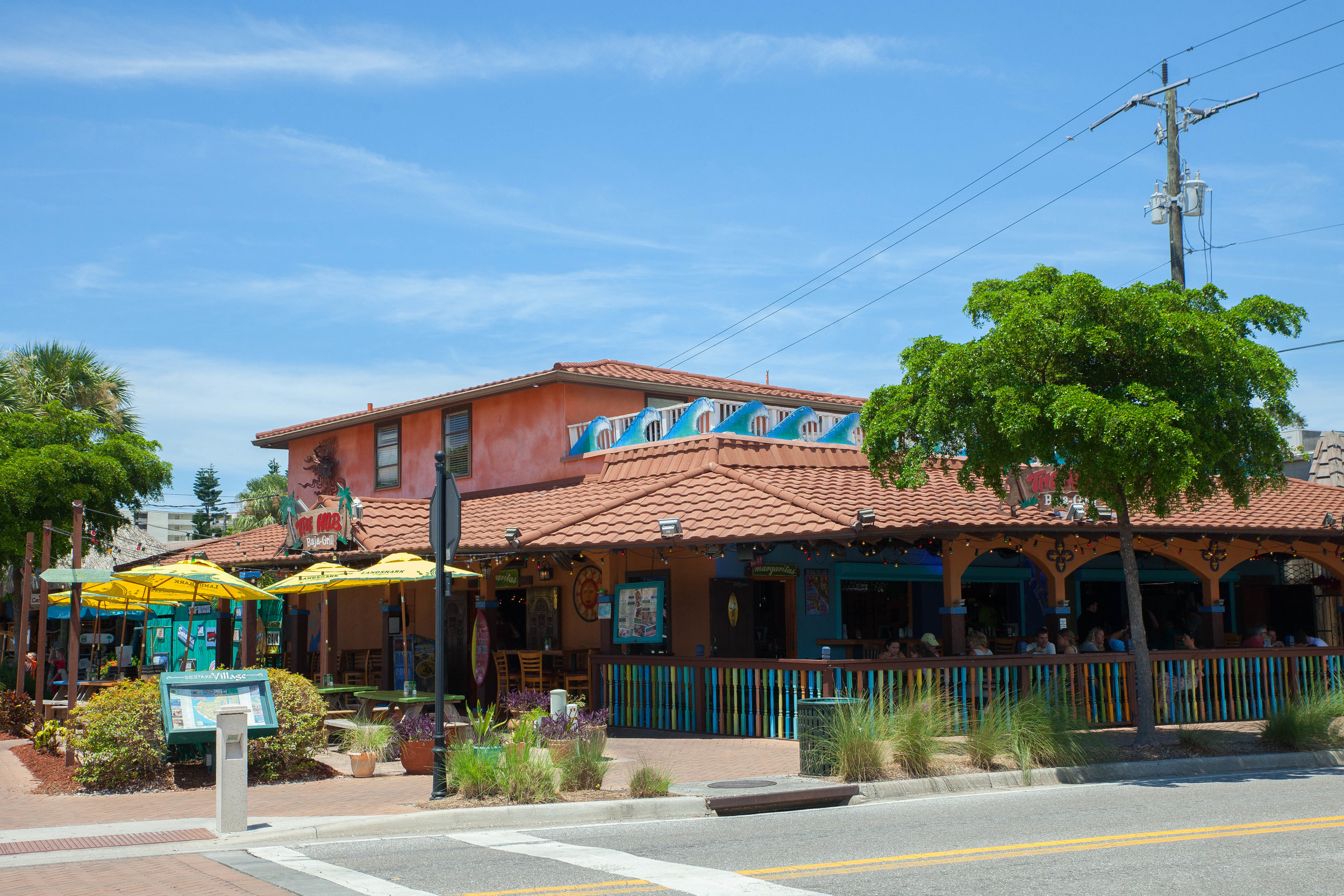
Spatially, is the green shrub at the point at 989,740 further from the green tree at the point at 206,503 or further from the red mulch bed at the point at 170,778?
the green tree at the point at 206,503

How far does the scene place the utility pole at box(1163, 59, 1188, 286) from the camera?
22141mm

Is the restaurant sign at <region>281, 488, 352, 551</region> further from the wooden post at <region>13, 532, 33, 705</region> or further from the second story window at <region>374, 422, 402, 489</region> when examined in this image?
the wooden post at <region>13, 532, 33, 705</region>

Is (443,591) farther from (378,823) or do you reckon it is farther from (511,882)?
(511,882)

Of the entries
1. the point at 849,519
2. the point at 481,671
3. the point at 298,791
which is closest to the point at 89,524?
the point at 481,671

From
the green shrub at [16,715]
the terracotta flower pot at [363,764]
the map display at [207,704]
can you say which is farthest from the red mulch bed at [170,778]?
the green shrub at [16,715]

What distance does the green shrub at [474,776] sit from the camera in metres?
11.6

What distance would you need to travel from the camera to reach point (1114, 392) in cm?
1414

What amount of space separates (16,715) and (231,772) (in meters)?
10.9

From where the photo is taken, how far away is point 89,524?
27.8 metres

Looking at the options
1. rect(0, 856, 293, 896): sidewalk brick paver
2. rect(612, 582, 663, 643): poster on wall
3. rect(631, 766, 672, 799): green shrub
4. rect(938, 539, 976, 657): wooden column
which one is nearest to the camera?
rect(0, 856, 293, 896): sidewalk brick paver

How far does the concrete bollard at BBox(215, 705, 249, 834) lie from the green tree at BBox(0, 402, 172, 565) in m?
17.1

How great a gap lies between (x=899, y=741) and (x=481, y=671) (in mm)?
9382

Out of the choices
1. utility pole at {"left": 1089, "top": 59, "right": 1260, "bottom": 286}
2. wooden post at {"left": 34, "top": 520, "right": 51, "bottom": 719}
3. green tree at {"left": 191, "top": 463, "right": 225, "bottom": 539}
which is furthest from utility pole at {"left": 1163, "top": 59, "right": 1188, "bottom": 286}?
green tree at {"left": 191, "top": 463, "right": 225, "bottom": 539}

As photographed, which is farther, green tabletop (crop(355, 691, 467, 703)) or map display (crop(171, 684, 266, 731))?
green tabletop (crop(355, 691, 467, 703))
